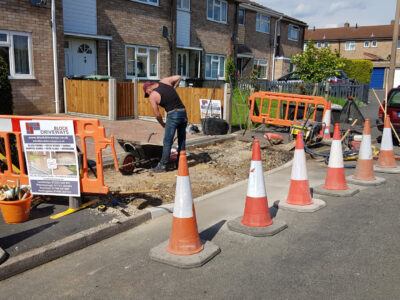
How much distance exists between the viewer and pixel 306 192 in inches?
210

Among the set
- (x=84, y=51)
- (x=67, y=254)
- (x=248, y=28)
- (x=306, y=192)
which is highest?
(x=248, y=28)

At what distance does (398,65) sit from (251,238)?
5164 cm

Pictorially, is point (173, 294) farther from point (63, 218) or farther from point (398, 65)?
point (398, 65)

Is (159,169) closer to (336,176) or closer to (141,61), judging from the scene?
(336,176)

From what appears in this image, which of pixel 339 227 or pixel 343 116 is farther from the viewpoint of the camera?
pixel 343 116

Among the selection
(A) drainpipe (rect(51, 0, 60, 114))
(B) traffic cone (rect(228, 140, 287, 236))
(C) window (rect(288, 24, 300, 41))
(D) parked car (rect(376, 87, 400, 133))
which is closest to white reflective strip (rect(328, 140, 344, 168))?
(B) traffic cone (rect(228, 140, 287, 236))

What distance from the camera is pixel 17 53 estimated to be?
13.3 m

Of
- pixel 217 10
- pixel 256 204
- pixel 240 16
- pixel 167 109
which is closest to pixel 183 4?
pixel 217 10

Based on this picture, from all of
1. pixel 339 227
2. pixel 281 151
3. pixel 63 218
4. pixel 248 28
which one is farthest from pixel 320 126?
pixel 248 28

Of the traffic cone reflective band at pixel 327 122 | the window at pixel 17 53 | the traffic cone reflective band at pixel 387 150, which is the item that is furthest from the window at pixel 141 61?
the traffic cone reflective band at pixel 387 150

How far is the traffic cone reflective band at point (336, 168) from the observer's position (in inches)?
238

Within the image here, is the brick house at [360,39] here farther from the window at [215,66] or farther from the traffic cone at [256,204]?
the traffic cone at [256,204]

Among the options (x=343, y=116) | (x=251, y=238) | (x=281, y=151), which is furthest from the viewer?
(x=343, y=116)

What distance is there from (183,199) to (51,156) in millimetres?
1762
